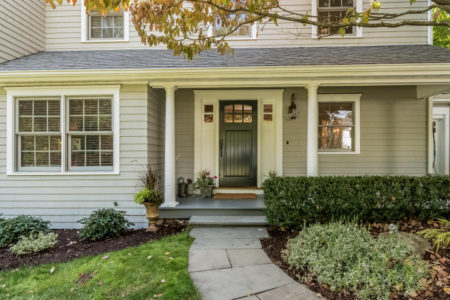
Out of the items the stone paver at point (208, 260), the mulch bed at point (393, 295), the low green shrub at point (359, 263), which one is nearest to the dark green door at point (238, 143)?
the mulch bed at point (393, 295)

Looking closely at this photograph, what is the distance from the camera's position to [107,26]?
20.1 feet

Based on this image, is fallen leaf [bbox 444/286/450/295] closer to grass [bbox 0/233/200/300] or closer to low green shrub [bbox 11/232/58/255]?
grass [bbox 0/233/200/300]

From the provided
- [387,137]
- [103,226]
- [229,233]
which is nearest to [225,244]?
[229,233]

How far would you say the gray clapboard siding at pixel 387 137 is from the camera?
5.94m

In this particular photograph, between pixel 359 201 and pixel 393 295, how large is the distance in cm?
185

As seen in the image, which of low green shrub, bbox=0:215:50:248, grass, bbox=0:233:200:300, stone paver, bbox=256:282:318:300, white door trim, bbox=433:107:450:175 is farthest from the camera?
white door trim, bbox=433:107:450:175

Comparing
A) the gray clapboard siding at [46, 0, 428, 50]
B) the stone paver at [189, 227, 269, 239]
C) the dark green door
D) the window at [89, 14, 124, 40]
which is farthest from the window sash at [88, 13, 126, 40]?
the stone paver at [189, 227, 269, 239]

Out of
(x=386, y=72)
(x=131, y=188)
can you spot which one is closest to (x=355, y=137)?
(x=386, y=72)

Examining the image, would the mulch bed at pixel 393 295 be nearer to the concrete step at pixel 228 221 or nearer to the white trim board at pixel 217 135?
the concrete step at pixel 228 221

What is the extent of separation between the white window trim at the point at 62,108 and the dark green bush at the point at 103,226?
83 centimetres

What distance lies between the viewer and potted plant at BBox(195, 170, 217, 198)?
582cm

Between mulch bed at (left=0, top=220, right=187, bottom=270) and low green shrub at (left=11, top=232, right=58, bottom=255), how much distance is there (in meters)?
0.07

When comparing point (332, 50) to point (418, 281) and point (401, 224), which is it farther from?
point (418, 281)

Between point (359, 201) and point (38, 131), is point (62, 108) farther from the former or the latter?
point (359, 201)
